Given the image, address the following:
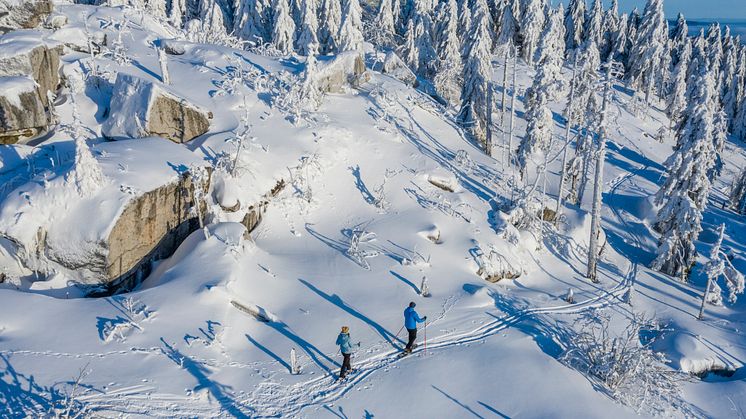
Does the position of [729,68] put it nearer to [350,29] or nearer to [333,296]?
[350,29]

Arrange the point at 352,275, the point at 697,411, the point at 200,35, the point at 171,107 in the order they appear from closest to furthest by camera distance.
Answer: the point at 697,411, the point at 352,275, the point at 171,107, the point at 200,35

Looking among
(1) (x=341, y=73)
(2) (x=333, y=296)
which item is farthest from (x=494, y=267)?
(1) (x=341, y=73)

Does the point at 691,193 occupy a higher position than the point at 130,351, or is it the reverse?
the point at 130,351

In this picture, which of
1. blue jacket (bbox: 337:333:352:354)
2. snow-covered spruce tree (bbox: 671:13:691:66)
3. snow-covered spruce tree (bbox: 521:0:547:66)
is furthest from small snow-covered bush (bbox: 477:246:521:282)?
snow-covered spruce tree (bbox: 671:13:691:66)

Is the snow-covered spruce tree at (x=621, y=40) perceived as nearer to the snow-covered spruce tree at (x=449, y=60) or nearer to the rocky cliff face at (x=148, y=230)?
the snow-covered spruce tree at (x=449, y=60)

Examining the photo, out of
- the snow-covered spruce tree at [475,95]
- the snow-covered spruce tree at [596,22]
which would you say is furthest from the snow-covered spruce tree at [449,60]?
the snow-covered spruce tree at [596,22]

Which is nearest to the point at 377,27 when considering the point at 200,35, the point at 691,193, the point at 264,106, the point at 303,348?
the point at 200,35

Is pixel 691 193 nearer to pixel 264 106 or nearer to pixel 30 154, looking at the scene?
pixel 264 106
